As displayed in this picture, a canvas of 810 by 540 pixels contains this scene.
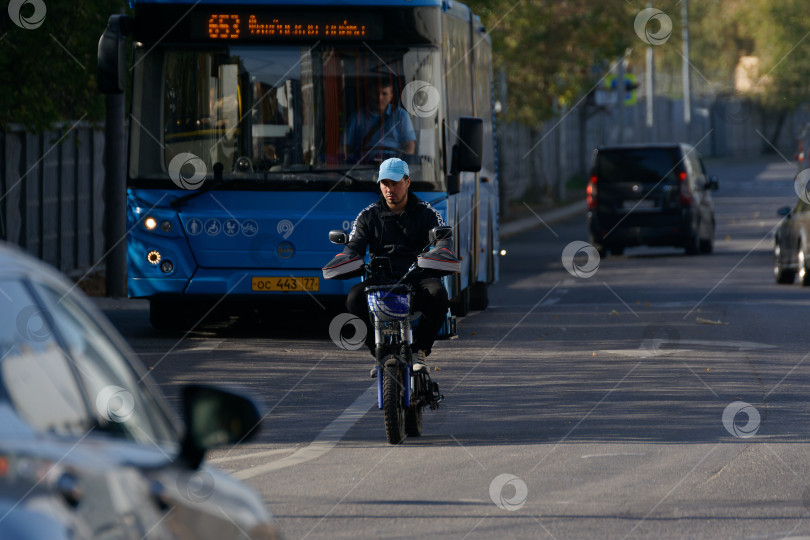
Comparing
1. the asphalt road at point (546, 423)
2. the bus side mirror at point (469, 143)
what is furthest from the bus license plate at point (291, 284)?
the bus side mirror at point (469, 143)

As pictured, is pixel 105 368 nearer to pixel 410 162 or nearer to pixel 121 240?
pixel 410 162

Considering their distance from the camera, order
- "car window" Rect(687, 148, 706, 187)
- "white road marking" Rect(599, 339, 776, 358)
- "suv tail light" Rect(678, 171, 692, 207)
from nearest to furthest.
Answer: "white road marking" Rect(599, 339, 776, 358) < "suv tail light" Rect(678, 171, 692, 207) < "car window" Rect(687, 148, 706, 187)

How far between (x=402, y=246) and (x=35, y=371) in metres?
6.54

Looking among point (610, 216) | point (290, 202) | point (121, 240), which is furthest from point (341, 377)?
point (610, 216)

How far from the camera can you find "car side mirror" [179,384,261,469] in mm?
A: 3396

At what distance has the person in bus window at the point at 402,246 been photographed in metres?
9.34

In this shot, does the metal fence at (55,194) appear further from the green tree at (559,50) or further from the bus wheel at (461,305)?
the green tree at (559,50)

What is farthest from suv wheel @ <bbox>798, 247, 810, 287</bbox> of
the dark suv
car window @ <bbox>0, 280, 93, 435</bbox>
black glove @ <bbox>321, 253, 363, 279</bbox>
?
car window @ <bbox>0, 280, 93, 435</bbox>

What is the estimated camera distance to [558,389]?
1126cm

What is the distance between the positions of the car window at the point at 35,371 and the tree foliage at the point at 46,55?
43.9 feet

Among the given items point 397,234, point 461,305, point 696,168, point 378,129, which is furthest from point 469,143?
point 696,168

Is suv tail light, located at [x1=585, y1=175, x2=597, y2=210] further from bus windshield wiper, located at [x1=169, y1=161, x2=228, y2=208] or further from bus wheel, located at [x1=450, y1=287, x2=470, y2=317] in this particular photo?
bus windshield wiper, located at [x1=169, y1=161, x2=228, y2=208]

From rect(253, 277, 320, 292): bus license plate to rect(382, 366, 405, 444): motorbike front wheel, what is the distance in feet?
17.5

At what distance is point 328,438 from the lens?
9.15 meters
